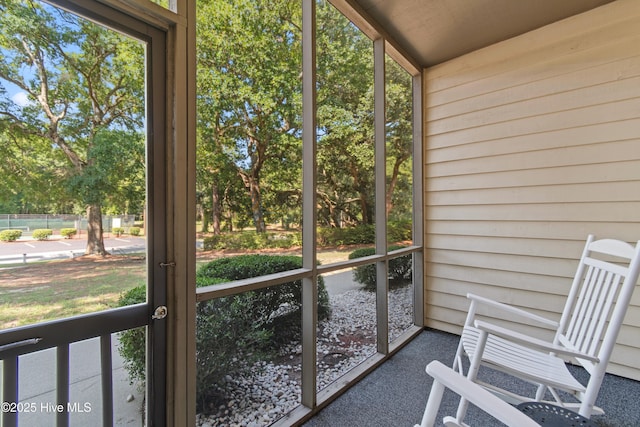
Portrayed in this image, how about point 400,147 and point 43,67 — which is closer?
point 43,67

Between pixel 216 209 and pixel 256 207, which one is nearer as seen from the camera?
pixel 216 209

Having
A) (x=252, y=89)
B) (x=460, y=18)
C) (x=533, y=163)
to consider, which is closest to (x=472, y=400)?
(x=252, y=89)

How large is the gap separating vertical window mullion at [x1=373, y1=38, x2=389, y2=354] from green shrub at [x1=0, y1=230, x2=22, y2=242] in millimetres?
2253

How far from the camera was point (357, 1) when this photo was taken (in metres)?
2.26

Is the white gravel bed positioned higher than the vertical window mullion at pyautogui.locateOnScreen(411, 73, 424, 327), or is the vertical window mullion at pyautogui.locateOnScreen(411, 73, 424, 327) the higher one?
the vertical window mullion at pyautogui.locateOnScreen(411, 73, 424, 327)

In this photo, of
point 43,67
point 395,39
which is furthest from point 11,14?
point 395,39

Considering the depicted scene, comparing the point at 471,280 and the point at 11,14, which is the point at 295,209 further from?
the point at 471,280

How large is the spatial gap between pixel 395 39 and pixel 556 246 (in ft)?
7.46

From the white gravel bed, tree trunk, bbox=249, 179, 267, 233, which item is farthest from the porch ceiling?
the white gravel bed

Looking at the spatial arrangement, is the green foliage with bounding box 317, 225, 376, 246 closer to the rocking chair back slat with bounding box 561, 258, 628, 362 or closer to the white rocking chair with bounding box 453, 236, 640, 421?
the white rocking chair with bounding box 453, 236, 640, 421

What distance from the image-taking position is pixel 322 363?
7.98 ft

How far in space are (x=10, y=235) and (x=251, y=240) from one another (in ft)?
3.93

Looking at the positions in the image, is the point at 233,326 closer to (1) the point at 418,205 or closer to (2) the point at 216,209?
(2) the point at 216,209

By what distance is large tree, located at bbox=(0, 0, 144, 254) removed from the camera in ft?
3.19
